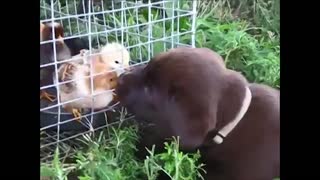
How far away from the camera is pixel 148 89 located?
92 centimetres

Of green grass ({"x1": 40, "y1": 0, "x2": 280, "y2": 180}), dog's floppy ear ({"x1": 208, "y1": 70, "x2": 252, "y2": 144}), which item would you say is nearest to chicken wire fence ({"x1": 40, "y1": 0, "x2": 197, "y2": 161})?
green grass ({"x1": 40, "y1": 0, "x2": 280, "y2": 180})

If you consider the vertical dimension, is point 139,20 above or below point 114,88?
above

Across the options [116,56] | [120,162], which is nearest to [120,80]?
[116,56]

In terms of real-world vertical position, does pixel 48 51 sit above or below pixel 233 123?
above

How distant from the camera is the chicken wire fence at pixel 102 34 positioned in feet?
2.91

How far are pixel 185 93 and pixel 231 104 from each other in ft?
0.27

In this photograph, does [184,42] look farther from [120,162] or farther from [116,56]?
[120,162]

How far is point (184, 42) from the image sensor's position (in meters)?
0.95

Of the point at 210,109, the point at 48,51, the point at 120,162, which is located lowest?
the point at 120,162

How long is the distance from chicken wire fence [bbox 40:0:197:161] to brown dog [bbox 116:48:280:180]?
30 mm

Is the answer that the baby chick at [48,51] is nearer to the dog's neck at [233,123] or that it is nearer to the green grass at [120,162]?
Answer: the green grass at [120,162]
